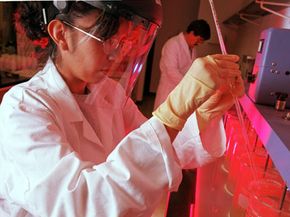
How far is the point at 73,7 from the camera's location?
2.04ft

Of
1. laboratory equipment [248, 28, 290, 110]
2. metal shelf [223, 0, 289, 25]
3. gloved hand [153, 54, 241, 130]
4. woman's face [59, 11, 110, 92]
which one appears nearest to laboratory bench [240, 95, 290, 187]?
laboratory equipment [248, 28, 290, 110]

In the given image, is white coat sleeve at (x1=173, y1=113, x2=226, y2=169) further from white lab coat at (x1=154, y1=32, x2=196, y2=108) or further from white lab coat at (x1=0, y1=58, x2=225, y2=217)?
white lab coat at (x1=154, y1=32, x2=196, y2=108)

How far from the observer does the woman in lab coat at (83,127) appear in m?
0.58

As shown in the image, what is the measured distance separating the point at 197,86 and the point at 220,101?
0.15 meters

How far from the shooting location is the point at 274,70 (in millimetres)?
974

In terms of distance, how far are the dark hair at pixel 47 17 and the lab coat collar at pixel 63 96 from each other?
0.05m

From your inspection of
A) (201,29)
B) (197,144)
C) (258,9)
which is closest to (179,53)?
(201,29)

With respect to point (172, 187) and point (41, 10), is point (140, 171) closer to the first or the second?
point (172, 187)

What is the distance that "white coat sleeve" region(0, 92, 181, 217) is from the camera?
1.90ft

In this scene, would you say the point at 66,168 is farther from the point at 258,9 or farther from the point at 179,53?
the point at 179,53

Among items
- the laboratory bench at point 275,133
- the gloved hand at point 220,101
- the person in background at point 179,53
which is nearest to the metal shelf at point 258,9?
the person in background at point 179,53

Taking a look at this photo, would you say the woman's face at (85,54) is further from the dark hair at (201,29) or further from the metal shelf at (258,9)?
the dark hair at (201,29)

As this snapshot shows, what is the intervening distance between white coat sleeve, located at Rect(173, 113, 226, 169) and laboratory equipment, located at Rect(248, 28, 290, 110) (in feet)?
0.69

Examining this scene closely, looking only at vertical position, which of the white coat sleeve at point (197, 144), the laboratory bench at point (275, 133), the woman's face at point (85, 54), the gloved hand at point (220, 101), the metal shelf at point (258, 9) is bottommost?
the white coat sleeve at point (197, 144)
